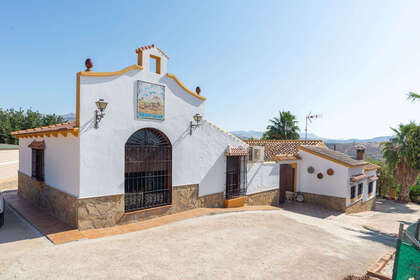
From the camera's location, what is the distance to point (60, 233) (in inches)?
276

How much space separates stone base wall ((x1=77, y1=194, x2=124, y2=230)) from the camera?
726 centimetres

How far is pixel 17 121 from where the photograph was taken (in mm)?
34562

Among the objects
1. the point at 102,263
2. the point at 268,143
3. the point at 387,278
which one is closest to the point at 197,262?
the point at 102,263

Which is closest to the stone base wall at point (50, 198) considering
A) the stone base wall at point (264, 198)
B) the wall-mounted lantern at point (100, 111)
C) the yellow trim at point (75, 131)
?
the yellow trim at point (75, 131)

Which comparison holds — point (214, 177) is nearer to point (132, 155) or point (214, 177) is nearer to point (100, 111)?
point (132, 155)

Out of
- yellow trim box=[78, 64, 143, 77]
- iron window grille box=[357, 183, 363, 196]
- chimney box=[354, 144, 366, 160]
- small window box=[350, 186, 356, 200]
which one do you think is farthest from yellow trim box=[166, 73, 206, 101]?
chimney box=[354, 144, 366, 160]

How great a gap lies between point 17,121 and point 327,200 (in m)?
40.4

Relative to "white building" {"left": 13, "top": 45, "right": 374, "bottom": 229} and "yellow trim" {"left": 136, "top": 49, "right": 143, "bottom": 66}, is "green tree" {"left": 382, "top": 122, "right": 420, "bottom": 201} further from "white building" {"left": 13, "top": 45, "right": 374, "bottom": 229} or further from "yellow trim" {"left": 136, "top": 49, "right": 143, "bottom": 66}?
"yellow trim" {"left": 136, "top": 49, "right": 143, "bottom": 66}

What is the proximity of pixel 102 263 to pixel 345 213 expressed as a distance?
46.6 ft

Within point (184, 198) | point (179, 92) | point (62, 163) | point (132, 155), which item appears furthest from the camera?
point (184, 198)

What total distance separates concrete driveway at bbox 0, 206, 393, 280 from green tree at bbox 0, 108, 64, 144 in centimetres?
3330

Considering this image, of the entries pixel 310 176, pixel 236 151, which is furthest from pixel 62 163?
pixel 310 176

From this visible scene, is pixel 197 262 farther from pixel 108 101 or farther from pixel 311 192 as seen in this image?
pixel 311 192

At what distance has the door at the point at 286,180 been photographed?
15.6 metres
